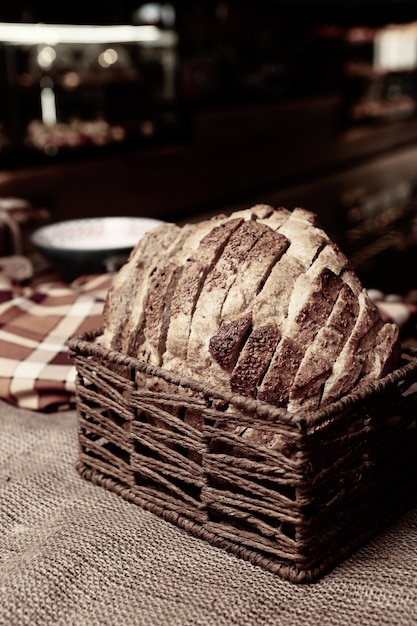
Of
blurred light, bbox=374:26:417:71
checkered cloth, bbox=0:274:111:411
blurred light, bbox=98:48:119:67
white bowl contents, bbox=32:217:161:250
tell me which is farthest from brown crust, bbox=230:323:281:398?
blurred light, bbox=374:26:417:71

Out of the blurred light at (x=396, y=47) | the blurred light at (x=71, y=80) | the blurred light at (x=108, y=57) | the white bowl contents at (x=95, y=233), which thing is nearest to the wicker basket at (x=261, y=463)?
the white bowl contents at (x=95, y=233)

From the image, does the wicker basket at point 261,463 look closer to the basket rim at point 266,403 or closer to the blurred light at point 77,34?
the basket rim at point 266,403

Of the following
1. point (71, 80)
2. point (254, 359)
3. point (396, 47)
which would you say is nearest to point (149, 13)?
point (71, 80)

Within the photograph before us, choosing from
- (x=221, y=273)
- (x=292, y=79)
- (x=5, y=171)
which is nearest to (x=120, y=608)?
(x=221, y=273)

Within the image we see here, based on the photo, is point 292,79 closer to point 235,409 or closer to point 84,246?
point 84,246

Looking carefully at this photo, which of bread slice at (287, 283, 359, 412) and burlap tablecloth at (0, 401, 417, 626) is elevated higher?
bread slice at (287, 283, 359, 412)

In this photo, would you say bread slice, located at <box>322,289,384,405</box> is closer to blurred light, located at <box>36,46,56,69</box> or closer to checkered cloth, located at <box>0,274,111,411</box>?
checkered cloth, located at <box>0,274,111,411</box>

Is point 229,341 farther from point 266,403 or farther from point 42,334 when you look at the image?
point 42,334
